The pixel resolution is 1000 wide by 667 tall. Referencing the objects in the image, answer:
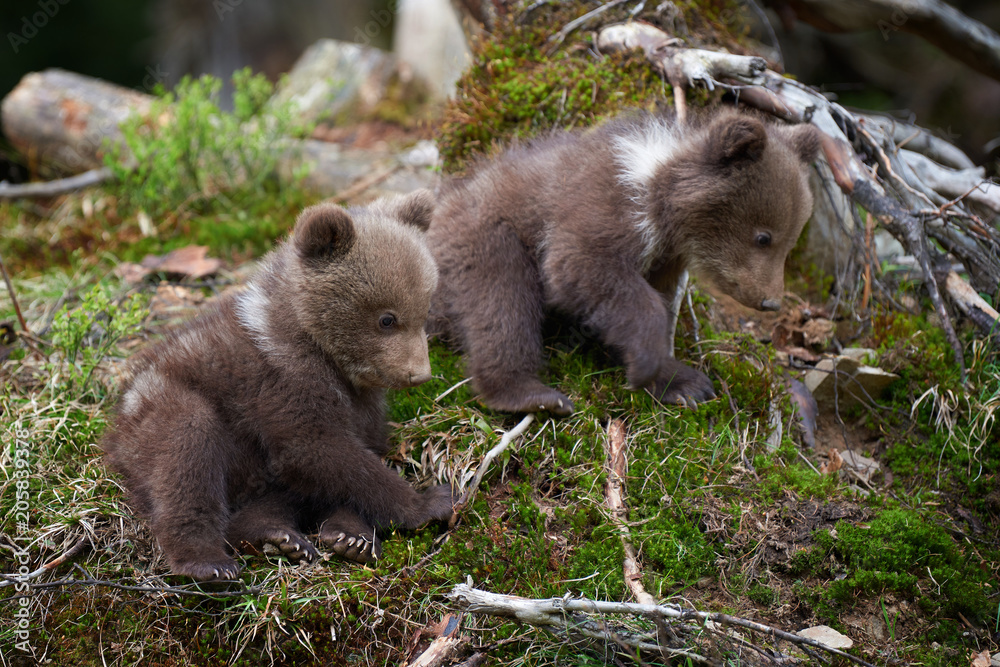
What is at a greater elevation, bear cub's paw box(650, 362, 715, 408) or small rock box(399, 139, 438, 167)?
small rock box(399, 139, 438, 167)

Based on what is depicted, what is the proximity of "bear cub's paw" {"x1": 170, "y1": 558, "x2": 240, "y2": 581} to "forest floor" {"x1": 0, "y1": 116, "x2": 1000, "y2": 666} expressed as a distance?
11cm

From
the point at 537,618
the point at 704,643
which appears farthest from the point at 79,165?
the point at 704,643

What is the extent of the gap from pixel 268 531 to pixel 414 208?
6.32 feet

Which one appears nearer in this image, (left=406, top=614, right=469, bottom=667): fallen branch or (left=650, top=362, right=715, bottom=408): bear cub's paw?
(left=406, top=614, right=469, bottom=667): fallen branch

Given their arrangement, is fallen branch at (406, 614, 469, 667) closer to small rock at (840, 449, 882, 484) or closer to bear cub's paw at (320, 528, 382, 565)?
bear cub's paw at (320, 528, 382, 565)

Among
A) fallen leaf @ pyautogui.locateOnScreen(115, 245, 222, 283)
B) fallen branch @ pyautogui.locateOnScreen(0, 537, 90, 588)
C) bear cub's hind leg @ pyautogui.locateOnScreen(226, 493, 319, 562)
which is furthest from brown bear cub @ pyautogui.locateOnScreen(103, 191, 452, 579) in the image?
fallen leaf @ pyautogui.locateOnScreen(115, 245, 222, 283)

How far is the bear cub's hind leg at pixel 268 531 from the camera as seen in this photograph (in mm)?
3682

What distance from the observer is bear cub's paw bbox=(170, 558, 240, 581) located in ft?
11.0

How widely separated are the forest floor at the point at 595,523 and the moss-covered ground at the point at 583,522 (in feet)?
0.04

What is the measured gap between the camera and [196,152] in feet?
23.5

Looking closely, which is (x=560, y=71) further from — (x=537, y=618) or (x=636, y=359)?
(x=537, y=618)

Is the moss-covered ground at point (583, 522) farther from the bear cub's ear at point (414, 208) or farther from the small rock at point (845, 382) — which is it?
the bear cub's ear at point (414, 208)

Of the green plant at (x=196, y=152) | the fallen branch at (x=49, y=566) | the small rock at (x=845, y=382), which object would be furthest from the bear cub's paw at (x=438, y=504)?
the green plant at (x=196, y=152)

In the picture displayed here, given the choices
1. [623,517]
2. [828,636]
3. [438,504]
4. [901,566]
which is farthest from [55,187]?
[901,566]
